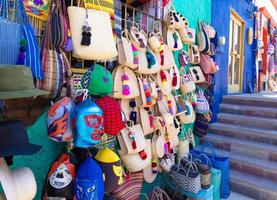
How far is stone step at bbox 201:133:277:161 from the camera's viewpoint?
3.20 meters

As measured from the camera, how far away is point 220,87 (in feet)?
14.5

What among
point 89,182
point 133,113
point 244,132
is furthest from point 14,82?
point 244,132

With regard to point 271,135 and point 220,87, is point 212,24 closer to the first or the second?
point 220,87

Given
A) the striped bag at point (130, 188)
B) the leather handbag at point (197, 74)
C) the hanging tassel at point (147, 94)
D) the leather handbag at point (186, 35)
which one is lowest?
the striped bag at point (130, 188)

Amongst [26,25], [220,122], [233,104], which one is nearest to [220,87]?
[233,104]

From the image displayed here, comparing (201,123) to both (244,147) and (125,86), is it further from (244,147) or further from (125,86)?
(125,86)

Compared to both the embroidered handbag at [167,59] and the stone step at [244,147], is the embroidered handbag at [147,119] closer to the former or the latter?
the embroidered handbag at [167,59]

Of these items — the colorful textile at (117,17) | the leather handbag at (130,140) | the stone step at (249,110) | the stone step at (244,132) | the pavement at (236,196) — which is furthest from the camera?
the stone step at (249,110)

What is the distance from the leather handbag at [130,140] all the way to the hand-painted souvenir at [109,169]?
0.40 meters

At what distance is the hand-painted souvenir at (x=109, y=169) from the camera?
159 centimetres

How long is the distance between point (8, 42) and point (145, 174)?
5.71 ft

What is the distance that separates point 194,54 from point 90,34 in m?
2.12

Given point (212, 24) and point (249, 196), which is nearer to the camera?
point (249, 196)

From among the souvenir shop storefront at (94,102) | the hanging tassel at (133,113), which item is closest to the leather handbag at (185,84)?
the souvenir shop storefront at (94,102)
